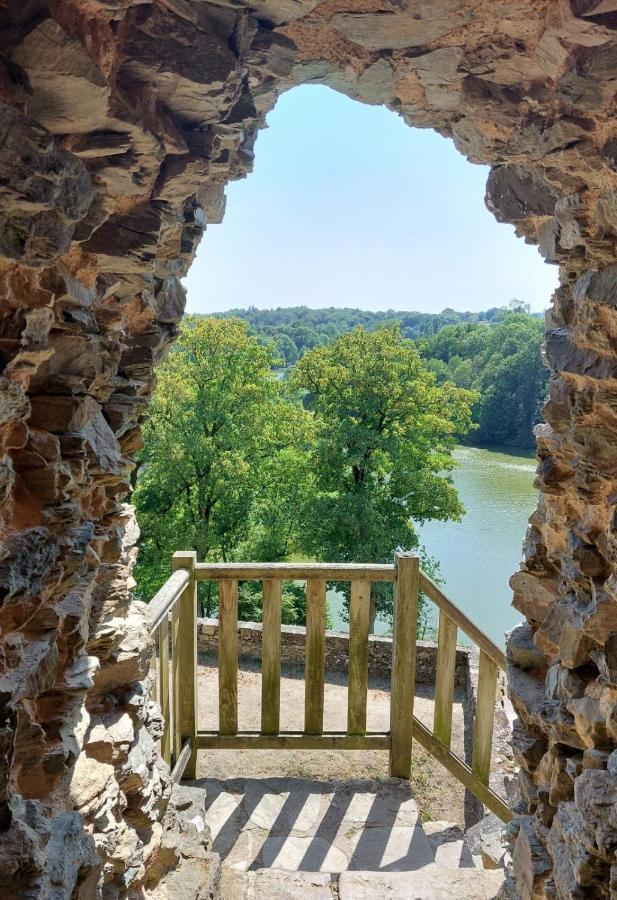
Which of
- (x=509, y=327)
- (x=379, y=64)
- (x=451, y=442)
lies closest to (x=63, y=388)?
(x=379, y=64)

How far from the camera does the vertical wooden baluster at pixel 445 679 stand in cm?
375

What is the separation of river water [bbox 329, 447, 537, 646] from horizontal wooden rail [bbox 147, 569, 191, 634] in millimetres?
11328

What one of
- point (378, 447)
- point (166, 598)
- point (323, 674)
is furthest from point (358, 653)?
point (378, 447)

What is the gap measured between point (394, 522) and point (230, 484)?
2.95 meters

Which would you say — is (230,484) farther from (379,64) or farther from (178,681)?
(379,64)

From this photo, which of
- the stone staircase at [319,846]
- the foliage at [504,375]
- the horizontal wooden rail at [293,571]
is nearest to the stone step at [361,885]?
the stone staircase at [319,846]

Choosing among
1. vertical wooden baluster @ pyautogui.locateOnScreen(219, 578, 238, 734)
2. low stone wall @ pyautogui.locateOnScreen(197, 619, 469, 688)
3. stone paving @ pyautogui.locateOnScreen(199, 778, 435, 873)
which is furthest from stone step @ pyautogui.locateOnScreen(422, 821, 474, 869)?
low stone wall @ pyautogui.locateOnScreen(197, 619, 469, 688)

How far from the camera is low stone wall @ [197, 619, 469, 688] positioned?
6.28 meters

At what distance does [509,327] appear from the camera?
14.1 meters

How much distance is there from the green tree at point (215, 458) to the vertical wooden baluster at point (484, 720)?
25.4ft

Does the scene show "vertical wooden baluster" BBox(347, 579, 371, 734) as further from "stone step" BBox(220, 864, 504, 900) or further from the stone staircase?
"stone step" BBox(220, 864, 504, 900)

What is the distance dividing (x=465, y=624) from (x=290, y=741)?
1.24 metres

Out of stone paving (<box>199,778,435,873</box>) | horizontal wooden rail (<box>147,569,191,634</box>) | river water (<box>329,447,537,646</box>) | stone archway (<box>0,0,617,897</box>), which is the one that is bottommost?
river water (<box>329,447,537,646</box>)

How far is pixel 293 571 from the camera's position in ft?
12.2
